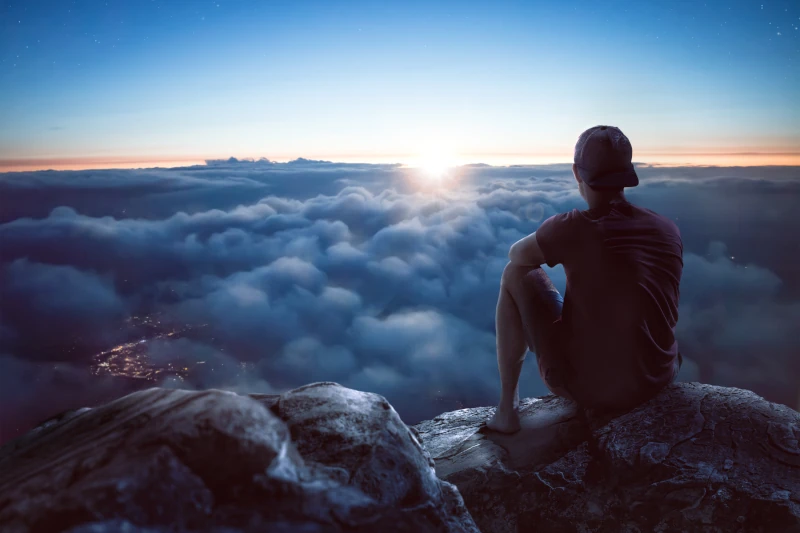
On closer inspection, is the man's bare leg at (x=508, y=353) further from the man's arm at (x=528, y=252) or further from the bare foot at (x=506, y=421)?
the man's arm at (x=528, y=252)

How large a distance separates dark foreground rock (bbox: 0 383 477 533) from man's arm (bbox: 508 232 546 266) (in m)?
1.19

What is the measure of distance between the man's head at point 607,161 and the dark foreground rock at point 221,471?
145cm

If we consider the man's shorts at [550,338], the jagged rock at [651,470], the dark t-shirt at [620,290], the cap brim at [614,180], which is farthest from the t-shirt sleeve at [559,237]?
the jagged rock at [651,470]

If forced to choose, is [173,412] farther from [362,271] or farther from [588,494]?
[362,271]

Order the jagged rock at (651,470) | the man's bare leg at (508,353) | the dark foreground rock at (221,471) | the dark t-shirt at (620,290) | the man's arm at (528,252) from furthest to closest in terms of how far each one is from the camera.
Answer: the man's bare leg at (508,353) → the man's arm at (528,252) → the dark t-shirt at (620,290) → the jagged rock at (651,470) → the dark foreground rock at (221,471)

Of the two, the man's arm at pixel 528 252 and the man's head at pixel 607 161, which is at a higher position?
the man's head at pixel 607 161

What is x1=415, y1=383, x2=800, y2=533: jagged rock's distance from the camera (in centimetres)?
186

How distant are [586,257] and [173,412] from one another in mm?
1794

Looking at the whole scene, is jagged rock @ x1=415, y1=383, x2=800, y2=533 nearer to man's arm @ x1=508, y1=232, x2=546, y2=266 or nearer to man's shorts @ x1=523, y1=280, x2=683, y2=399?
man's shorts @ x1=523, y1=280, x2=683, y2=399

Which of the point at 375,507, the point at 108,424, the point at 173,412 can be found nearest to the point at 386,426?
the point at 375,507

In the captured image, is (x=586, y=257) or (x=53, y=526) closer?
(x=53, y=526)

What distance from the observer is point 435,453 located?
9.02 ft

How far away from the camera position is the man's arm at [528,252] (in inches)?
91.5

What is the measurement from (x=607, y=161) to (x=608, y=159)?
0.03 feet
